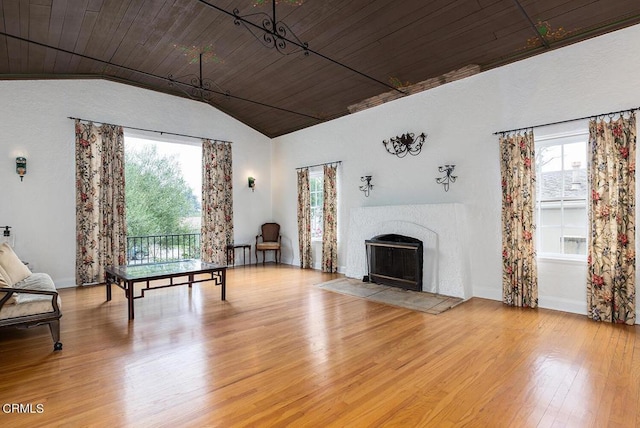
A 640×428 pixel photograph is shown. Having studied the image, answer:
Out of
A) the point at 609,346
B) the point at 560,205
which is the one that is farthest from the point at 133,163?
the point at 609,346

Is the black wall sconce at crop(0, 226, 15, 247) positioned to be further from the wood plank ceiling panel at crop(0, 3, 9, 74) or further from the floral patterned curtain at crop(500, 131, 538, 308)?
the floral patterned curtain at crop(500, 131, 538, 308)

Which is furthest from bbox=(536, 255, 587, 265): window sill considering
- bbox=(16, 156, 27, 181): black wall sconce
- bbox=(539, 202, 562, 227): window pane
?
bbox=(16, 156, 27, 181): black wall sconce

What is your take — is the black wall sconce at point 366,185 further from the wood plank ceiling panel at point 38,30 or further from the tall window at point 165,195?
the wood plank ceiling panel at point 38,30

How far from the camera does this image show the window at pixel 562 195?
403 centimetres

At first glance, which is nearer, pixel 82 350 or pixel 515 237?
pixel 82 350

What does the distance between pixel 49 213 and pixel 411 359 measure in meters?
6.14

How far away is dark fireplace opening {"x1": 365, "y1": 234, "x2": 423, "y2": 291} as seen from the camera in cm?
508

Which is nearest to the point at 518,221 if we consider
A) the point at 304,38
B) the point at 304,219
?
the point at 304,38

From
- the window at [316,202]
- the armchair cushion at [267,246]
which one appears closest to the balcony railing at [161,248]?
the armchair cushion at [267,246]

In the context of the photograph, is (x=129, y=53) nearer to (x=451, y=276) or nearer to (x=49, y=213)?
(x=49, y=213)

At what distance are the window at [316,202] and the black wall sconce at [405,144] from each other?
2.02 m

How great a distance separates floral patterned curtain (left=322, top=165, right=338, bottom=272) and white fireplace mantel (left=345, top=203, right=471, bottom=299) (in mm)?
1203

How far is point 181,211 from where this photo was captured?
8188 millimetres

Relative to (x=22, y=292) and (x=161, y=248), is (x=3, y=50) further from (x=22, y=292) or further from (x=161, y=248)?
(x=161, y=248)
